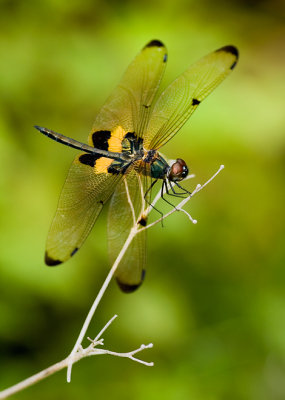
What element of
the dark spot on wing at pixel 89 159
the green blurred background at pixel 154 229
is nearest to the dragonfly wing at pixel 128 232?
the dark spot on wing at pixel 89 159

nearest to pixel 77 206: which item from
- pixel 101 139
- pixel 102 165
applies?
pixel 102 165

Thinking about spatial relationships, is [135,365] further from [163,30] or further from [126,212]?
[163,30]

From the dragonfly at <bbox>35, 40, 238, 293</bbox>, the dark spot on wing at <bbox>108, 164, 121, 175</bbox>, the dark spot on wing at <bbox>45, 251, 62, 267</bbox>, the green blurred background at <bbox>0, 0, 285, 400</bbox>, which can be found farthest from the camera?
the green blurred background at <bbox>0, 0, 285, 400</bbox>

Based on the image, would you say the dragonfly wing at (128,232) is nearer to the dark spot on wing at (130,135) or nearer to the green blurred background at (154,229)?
the dark spot on wing at (130,135)

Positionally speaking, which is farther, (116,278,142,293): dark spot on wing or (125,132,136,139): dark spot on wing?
(125,132,136,139): dark spot on wing

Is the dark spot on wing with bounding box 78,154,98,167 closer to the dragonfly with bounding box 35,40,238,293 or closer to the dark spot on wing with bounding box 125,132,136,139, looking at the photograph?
the dragonfly with bounding box 35,40,238,293

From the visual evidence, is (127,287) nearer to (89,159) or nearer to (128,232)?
(128,232)

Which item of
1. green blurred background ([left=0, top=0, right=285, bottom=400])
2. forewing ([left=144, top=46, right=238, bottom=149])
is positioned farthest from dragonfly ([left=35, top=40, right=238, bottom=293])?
green blurred background ([left=0, top=0, right=285, bottom=400])
